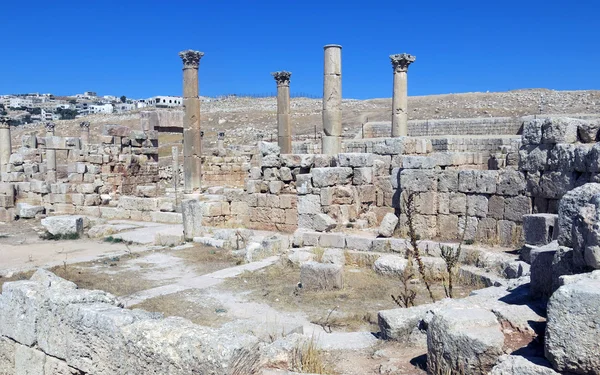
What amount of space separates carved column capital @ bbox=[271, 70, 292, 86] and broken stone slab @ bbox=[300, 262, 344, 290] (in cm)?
1529

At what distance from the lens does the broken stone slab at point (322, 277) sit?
25.5 ft

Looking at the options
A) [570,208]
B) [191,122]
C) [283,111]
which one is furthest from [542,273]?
[283,111]

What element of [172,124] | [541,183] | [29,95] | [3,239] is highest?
[29,95]

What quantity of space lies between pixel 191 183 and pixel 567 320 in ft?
57.5

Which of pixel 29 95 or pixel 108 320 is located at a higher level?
pixel 29 95

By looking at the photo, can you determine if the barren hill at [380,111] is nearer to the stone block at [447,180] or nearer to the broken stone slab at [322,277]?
the stone block at [447,180]

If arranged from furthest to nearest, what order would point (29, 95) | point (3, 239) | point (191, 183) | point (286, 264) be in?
point (29, 95)
point (191, 183)
point (3, 239)
point (286, 264)

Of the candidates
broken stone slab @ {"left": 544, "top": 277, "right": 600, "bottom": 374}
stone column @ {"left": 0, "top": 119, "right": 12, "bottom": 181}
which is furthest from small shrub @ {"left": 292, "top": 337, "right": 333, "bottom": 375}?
stone column @ {"left": 0, "top": 119, "right": 12, "bottom": 181}

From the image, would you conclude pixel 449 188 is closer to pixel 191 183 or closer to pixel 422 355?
pixel 422 355

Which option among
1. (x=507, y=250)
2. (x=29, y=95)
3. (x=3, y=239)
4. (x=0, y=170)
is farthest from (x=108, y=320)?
(x=29, y=95)

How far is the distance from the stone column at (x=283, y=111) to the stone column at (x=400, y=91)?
4.03 m

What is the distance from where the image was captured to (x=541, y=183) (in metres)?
8.80

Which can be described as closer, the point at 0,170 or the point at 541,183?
the point at 541,183

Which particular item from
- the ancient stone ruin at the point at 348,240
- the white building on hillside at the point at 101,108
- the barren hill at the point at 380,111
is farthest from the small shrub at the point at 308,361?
the white building on hillside at the point at 101,108
